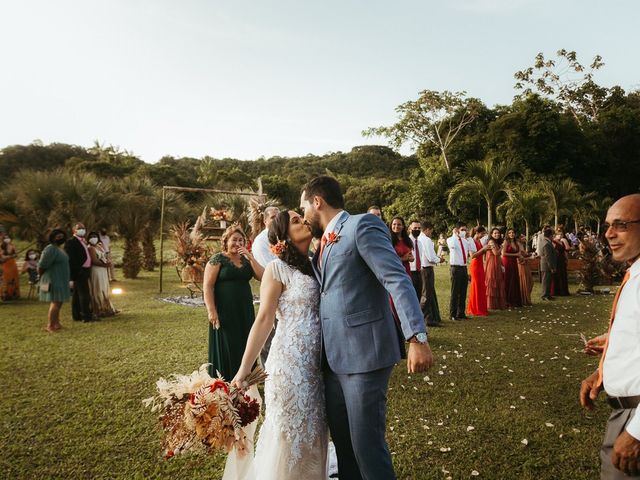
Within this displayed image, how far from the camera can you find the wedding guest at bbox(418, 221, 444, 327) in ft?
31.2

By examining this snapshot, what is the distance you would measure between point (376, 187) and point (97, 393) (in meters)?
51.1

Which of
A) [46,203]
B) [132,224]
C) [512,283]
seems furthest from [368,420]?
[132,224]

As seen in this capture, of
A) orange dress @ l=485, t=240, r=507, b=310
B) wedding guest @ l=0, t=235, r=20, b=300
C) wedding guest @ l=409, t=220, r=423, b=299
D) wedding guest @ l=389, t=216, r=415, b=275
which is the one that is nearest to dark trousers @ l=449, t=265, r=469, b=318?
wedding guest @ l=409, t=220, r=423, b=299

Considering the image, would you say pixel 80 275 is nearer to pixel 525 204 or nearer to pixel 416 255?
pixel 416 255

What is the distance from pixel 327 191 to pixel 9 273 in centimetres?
1382

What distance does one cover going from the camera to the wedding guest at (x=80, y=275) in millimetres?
10125

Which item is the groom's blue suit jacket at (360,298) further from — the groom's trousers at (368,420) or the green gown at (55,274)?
the green gown at (55,274)

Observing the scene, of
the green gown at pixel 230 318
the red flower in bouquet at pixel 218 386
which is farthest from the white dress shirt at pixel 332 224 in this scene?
the green gown at pixel 230 318

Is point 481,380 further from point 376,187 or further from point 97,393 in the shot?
point 376,187

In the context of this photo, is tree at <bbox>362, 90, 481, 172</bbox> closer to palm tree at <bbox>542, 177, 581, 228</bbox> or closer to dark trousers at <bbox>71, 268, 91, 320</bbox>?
palm tree at <bbox>542, 177, 581, 228</bbox>

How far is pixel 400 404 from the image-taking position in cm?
513

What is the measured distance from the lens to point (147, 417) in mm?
4906

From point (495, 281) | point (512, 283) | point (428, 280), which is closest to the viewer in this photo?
point (428, 280)

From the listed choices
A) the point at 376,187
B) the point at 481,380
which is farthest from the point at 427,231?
the point at 376,187
